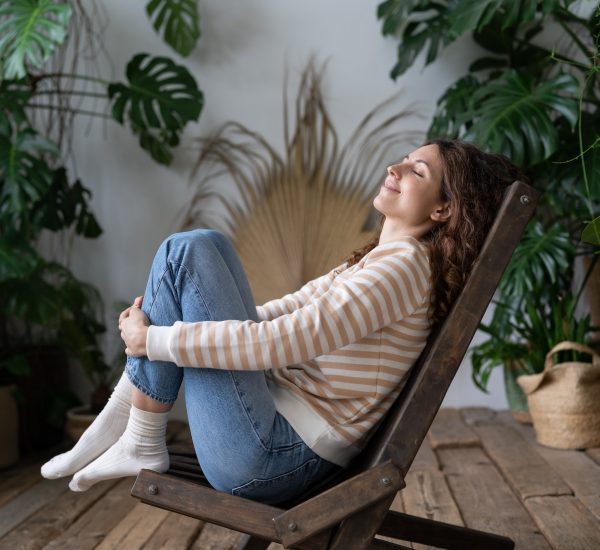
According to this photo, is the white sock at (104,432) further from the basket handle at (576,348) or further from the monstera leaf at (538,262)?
the basket handle at (576,348)

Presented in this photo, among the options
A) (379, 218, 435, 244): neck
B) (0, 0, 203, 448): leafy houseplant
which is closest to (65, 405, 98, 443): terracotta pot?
(0, 0, 203, 448): leafy houseplant

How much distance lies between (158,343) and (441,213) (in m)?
0.59

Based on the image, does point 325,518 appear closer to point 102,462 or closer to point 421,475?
point 102,462

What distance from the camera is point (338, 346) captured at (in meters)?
1.24

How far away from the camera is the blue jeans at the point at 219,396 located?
1292 mm

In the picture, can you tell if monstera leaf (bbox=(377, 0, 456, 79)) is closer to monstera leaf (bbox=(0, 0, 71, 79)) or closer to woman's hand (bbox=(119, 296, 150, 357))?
monstera leaf (bbox=(0, 0, 71, 79))

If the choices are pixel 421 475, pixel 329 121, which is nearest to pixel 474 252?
pixel 421 475

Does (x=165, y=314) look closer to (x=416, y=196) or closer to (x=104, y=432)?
(x=104, y=432)

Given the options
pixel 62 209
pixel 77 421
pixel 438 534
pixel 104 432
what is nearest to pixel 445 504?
pixel 438 534

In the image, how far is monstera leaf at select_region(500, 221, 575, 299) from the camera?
2.59 m

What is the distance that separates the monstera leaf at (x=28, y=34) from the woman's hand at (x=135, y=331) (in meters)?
1.43

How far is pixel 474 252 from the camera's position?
4.55 feet

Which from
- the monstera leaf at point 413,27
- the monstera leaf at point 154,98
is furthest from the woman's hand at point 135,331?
the monstera leaf at point 413,27

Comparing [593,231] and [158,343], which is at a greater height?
[593,231]
